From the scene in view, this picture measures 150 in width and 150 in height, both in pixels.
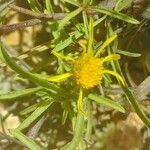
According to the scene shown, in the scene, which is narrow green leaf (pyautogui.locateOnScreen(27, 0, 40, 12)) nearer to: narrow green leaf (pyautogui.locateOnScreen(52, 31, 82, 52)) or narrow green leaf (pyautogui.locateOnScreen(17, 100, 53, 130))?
narrow green leaf (pyautogui.locateOnScreen(52, 31, 82, 52))

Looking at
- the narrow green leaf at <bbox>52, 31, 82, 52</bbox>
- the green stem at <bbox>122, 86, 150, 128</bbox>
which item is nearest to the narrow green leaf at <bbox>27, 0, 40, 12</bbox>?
the narrow green leaf at <bbox>52, 31, 82, 52</bbox>

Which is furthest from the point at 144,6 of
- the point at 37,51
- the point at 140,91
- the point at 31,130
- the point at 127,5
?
the point at 31,130

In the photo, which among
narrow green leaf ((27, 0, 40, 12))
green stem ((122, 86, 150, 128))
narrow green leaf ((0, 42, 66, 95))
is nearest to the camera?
narrow green leaf ((0, 42, 66, 95))

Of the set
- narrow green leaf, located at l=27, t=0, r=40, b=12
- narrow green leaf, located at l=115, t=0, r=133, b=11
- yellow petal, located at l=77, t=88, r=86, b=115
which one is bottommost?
yellow petal, located at l=77, t=88, r=86, b=115

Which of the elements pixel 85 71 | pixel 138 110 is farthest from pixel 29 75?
pixel 138 110

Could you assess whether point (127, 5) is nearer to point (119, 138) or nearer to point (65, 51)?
point (65, 51)

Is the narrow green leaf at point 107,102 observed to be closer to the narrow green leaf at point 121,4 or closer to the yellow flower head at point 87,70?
the yellow flower head at point 87,70

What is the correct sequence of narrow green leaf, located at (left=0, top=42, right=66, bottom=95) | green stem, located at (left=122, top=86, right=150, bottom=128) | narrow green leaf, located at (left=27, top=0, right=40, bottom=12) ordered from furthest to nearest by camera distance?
1. narrow green leaf, located at (left=27, top=0, right=40, bottom=12)
2. green stem, located at (left=122, top=86, right=150, bottom=128)
3. narrow green leaf, located at (left=0, top=42, right=66, bottom=95)
